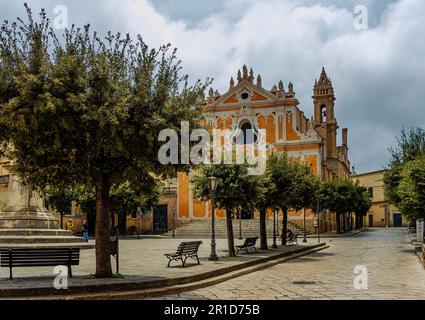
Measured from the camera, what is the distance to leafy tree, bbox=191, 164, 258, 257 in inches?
857

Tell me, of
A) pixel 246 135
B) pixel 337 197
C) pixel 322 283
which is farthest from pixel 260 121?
pixel 322 283

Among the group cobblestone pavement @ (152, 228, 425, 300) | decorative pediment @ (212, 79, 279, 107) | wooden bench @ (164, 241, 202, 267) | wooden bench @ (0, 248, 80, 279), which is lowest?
cobblestone pavement @ (152, 228, 425, 300)

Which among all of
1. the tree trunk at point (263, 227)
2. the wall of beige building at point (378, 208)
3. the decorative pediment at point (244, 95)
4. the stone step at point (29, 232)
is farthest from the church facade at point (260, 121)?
the wall of beige building at point (378, 208)

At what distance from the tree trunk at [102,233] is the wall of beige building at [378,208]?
284 ft

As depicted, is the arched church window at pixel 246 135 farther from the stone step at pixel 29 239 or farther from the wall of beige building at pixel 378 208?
the wall of beige building at pixel 378 208

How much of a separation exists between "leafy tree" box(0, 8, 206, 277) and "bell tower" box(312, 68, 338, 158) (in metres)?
60.2

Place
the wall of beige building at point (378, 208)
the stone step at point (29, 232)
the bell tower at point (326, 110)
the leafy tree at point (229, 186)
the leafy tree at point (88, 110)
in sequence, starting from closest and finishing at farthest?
the leafy tree at point (88, 110)
the leafy tree at point (229, 186)
the stone step at point (29, 232)
the bell tower at point (326, 110)
the wall of beige building at point (378, 208)

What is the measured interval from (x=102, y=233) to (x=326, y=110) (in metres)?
64.4

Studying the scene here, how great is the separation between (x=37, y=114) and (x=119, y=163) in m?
2.59

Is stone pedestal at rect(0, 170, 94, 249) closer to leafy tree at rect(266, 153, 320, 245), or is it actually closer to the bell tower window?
leafy tree at rect(266, 153, 320, 245)

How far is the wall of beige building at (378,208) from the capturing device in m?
95.5

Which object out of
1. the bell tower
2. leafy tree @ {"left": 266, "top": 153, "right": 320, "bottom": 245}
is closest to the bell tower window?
the bell tower

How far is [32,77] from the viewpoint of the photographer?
11492 millimetres

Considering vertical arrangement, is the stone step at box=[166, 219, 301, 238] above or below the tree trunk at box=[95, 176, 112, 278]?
below
